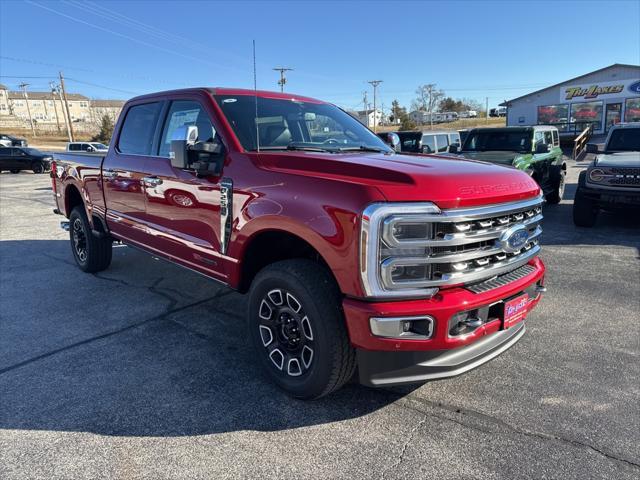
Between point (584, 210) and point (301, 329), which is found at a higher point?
point (301, 329)

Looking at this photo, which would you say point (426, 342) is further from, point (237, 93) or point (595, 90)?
point (595, 90)

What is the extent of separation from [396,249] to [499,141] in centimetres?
928

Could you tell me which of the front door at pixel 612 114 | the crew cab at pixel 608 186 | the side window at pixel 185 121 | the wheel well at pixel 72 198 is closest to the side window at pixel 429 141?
the crew cab at pixel 608 186

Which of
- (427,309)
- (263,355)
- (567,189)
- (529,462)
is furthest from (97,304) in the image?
(567,189)

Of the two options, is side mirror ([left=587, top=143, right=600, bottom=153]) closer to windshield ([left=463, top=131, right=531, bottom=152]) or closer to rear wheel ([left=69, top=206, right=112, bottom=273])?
windshield ([left=463, top=131, right=531, bottom=152])

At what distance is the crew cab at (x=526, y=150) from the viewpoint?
9703 millimetres

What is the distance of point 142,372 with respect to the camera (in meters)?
3.45

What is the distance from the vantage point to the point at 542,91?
38.3 meters

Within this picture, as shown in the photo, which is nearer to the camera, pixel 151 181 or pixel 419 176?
pixel 419 176

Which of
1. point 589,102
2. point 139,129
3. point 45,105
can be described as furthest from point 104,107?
point 139,129

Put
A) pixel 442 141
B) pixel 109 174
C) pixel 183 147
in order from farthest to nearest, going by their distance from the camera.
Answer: pixel 442 141
pixel 109 174
pixel 183 147

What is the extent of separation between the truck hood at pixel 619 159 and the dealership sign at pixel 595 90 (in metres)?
30.9

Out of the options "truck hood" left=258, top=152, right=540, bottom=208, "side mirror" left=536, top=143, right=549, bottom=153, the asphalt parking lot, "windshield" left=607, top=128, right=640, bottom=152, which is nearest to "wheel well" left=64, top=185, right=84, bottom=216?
the asphalt parking lot

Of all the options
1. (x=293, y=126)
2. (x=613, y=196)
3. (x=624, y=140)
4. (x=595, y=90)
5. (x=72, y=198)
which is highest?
(x=595, y=90)
